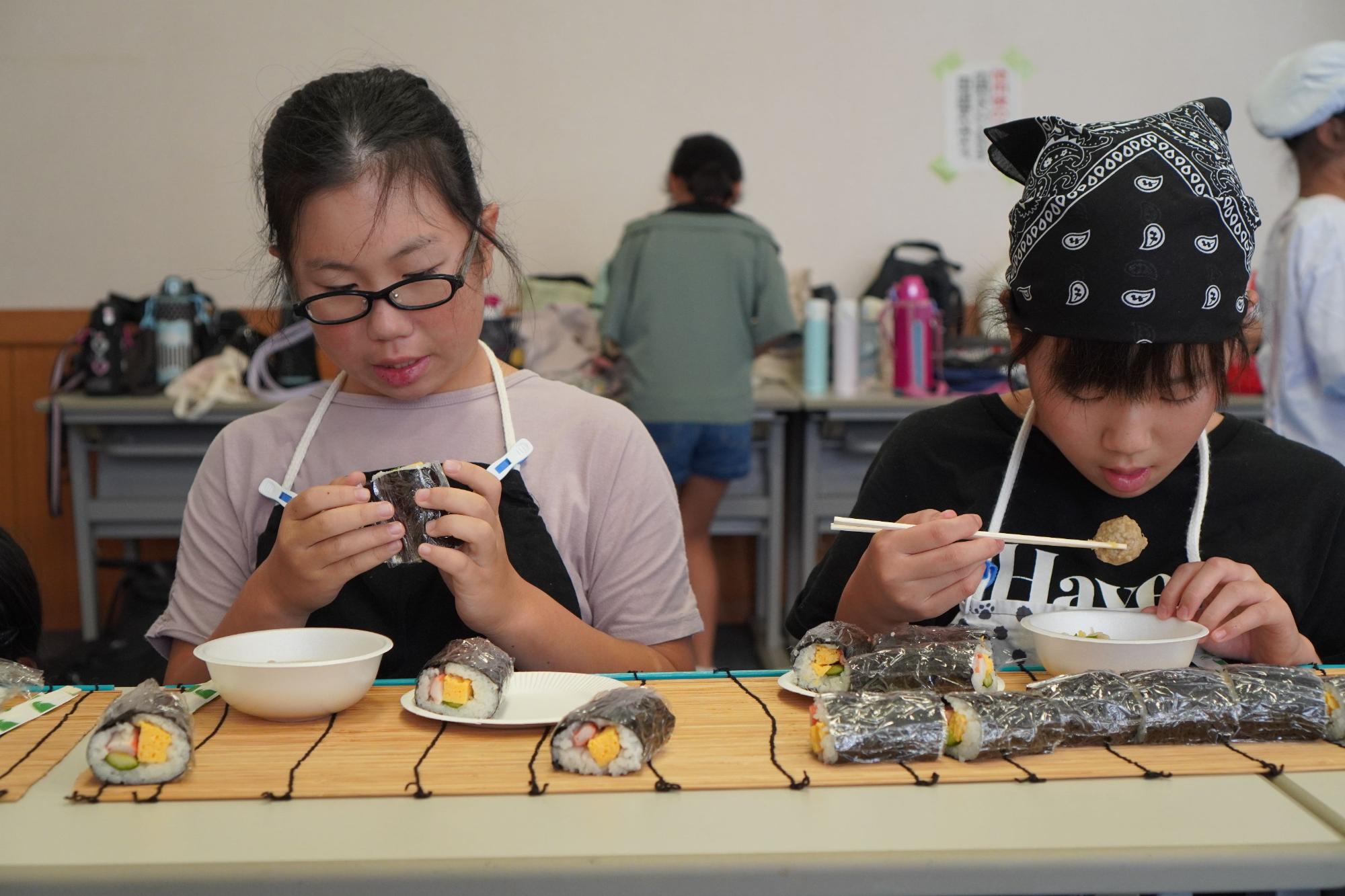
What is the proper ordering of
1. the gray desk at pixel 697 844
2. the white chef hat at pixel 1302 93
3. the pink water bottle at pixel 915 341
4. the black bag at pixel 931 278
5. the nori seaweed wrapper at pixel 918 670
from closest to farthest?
the gray desk at pixel 697 844
the nori seaweed wrapper at pixel 918 670
the white chef hat at pixel 1302 93
the pink water bottle at pixel 915 341
the black bag at pixel 931 278

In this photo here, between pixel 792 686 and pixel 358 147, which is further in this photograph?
pixel 358 147

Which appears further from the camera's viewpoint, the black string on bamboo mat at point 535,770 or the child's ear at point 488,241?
the child's ear at point 488,241

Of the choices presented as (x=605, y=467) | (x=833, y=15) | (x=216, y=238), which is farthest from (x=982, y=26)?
(x=605, y=467)

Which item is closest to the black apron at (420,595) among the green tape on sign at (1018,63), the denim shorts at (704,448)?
the denim shorts at (704,448)

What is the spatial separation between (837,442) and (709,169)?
1.09 m

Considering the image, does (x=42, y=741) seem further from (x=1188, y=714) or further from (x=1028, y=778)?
(x=1188, y=714)

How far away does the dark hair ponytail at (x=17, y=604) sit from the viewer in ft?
5.35

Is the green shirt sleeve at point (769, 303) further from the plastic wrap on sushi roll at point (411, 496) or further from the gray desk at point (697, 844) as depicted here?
the gray desk at point (697, 844)

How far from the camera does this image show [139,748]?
0.95m

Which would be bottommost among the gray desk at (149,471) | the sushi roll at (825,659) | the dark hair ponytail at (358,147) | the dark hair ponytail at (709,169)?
the gray desk at (149,471)

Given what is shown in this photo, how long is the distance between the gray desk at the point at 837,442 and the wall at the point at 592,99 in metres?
0.88

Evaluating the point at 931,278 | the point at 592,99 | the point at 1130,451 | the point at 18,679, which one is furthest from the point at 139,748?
the point at 592,99

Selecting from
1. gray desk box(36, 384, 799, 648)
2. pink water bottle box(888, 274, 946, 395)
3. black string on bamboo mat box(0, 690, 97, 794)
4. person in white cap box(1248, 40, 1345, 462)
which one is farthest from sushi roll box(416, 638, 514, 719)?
pink water bottle box(888, 274, 946, 395)

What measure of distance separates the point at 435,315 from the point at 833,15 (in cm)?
388
